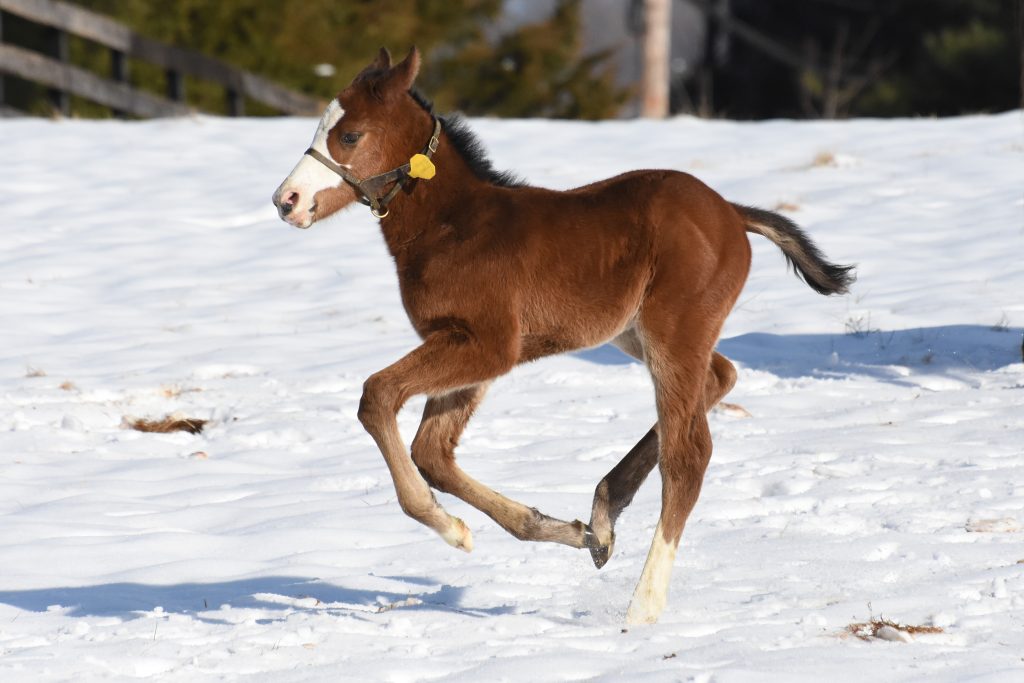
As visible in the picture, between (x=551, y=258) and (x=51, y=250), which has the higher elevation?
(x=551, y=258)

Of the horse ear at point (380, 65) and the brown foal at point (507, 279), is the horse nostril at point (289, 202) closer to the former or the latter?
the brown foal at point (507, 279)

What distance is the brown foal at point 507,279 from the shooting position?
4766 mm

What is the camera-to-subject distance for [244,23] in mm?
21797

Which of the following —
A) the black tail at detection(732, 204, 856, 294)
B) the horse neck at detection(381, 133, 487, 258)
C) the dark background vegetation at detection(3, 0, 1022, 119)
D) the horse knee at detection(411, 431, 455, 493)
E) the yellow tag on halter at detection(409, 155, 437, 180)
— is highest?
the yellow tag on halter at detection(409, 155, 437, 180)

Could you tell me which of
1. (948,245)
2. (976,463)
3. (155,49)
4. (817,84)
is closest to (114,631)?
(976,463)

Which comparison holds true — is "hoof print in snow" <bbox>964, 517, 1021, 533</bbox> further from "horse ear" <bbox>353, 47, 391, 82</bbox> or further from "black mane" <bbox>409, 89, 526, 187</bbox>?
"horse ear" <bbox>353, 47, 391, 82</bbox>

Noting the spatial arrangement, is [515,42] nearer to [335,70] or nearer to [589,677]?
[335,70]

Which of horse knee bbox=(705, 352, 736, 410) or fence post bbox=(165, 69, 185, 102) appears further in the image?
fence post bbox=(165, 69, 185, 102)

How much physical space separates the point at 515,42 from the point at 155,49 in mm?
13467

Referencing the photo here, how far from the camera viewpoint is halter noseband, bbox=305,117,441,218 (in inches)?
191

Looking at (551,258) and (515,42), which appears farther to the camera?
(515,42)

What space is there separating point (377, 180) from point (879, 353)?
426 cm

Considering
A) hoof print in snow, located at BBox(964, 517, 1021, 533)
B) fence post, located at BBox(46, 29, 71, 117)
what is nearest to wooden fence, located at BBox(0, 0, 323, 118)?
fence post, located at BBox(46, 29, 71, 117)

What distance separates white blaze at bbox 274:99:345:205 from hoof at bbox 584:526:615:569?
1.47 m
